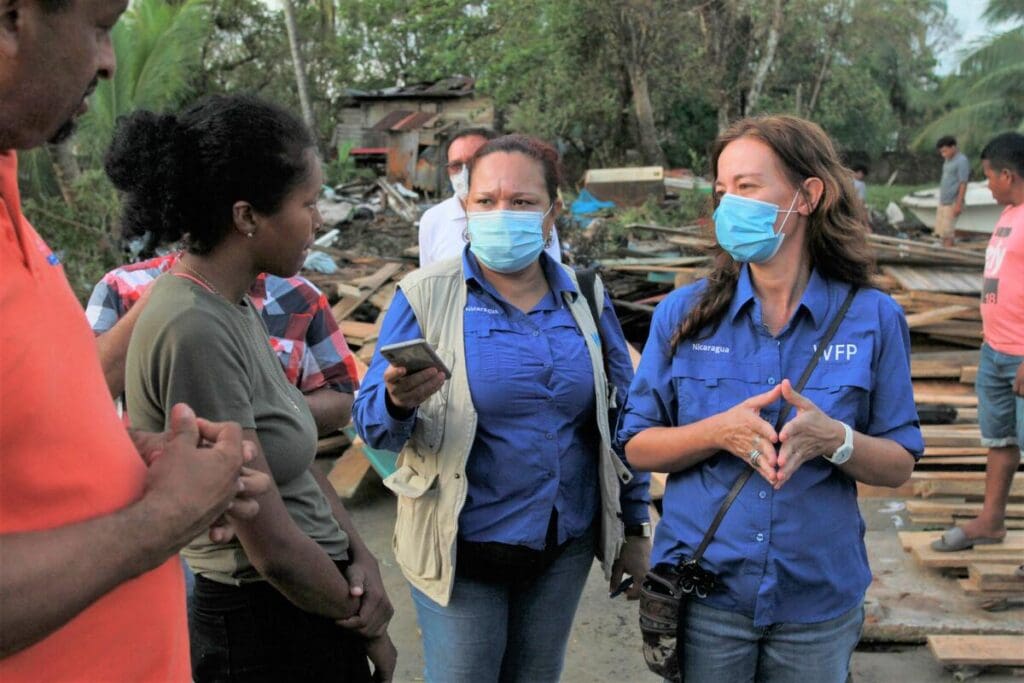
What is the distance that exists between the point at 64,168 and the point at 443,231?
6.64 m

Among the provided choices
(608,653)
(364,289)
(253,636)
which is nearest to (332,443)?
(364,289)

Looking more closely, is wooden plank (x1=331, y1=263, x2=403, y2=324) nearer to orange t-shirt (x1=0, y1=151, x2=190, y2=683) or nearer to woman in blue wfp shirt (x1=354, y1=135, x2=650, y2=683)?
woman in blue wfp shirt (x1=354, y1=135, x2=650, y2=683)

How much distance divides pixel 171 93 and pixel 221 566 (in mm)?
12076

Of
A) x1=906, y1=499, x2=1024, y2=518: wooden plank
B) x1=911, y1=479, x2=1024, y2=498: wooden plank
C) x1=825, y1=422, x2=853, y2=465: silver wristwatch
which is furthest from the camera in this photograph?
x1=911, y1=479, x2=1024, y2=498: wooden plank

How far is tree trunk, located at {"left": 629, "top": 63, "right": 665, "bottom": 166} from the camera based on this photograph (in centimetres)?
2048

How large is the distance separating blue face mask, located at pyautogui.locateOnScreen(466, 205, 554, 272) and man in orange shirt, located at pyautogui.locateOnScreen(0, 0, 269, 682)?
1.53 m

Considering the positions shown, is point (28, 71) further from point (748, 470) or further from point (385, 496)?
point (385, 496)

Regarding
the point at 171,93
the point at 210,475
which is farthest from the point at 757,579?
the point at 171,93

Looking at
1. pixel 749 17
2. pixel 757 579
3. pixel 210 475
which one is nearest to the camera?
pixel 210 475

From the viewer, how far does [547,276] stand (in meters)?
2.95

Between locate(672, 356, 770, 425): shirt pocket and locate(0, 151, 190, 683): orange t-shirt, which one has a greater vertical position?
locate(0, 151, 190, 683): orange t-shirt

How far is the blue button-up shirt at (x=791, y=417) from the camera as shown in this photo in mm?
2283

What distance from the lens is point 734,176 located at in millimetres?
2516

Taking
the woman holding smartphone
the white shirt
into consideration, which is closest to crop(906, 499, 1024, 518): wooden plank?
the white shirt
